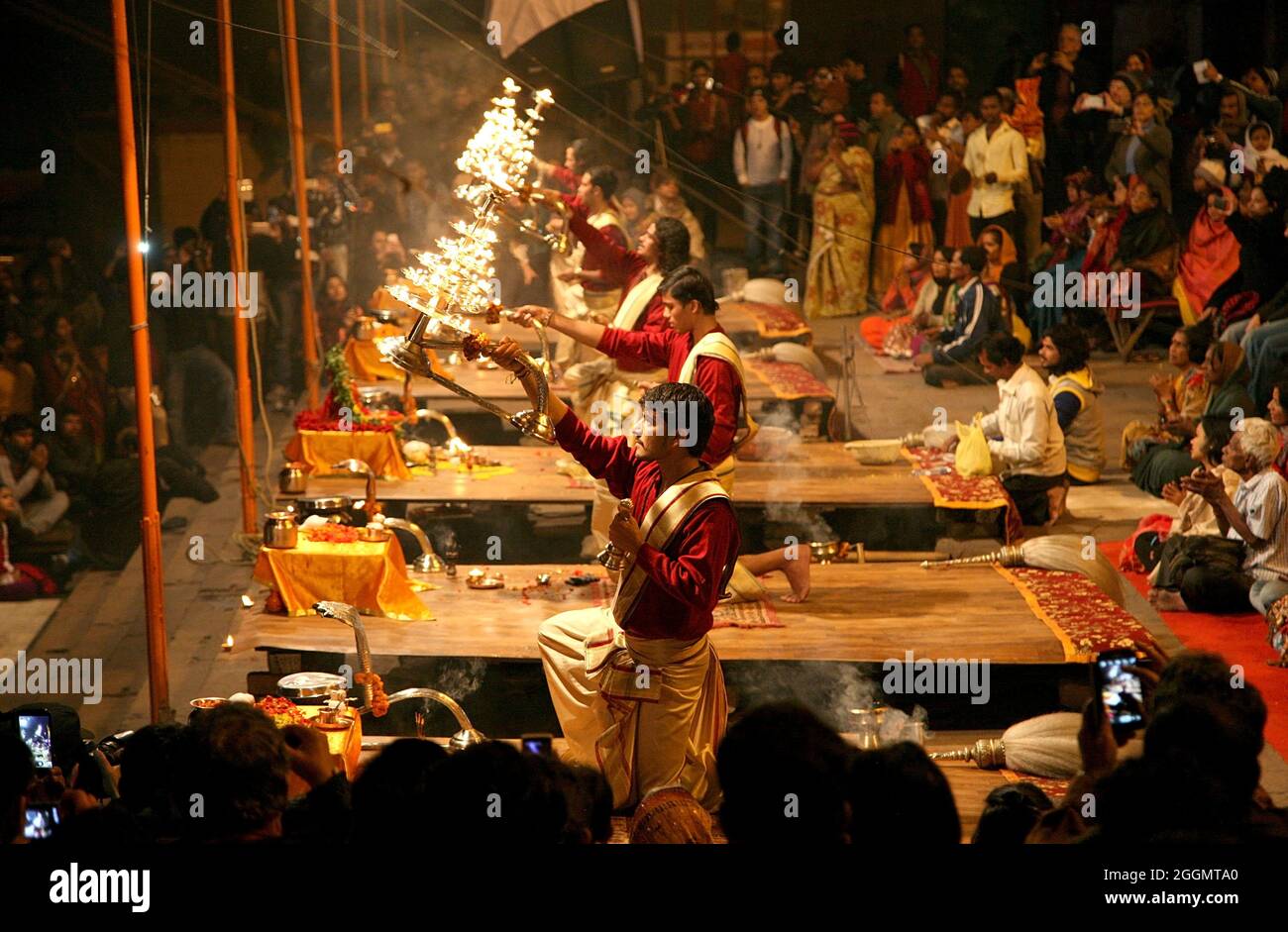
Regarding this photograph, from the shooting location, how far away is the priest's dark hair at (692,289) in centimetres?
641

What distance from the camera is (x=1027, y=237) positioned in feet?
44.0

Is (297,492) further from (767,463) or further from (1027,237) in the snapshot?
(1027,237)

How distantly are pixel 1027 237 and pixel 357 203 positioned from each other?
5216 millimetres

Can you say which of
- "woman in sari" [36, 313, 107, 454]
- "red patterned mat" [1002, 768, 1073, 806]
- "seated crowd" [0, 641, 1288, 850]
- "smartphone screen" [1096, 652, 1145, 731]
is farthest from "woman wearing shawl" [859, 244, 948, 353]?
"seated crowd" [0, 641, 1288, 850]

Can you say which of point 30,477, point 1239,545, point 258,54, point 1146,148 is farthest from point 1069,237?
point 30,477

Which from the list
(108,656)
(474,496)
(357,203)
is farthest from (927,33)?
(108,656)

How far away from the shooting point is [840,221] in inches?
547

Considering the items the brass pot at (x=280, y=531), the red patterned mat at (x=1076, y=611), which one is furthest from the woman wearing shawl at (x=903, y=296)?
the brass pot at (x=280, y=531)

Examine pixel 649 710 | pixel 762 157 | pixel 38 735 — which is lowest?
pixel 649 710

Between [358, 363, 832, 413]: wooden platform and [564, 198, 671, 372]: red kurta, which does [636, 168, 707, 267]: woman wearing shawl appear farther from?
[564, 198, 671, 372]: red kurta

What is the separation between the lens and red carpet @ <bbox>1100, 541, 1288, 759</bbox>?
20.9 feet

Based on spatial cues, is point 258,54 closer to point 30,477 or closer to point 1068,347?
point 30,477

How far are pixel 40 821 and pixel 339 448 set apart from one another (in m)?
4.72

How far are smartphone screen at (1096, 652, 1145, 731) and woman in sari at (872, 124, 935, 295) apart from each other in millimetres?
10132
